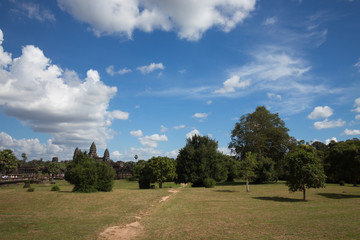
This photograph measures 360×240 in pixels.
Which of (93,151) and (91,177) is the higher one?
(93,151)

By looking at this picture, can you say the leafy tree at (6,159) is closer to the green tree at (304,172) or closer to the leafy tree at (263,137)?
the leafy tree at (263,137)

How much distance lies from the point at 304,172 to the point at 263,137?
110 ft

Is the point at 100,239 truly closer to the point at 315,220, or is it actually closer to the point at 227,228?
the point at 227,228

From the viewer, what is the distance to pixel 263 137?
57.0 m

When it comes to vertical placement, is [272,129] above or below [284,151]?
above

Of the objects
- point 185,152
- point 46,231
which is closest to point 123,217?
point 46,231

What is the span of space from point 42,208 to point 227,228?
16363 millimetres

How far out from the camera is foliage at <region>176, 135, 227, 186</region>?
1896 inches

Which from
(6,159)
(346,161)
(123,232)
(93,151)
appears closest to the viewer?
(123,232)

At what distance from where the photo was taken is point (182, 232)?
39.1 feet

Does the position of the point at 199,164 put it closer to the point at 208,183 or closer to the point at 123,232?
the point at 208,183

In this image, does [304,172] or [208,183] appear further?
[208,183]

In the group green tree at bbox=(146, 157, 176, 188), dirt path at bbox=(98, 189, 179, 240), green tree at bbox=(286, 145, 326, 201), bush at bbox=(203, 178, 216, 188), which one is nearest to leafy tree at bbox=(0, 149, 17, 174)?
green tree at bbox=(146, 157, 176, 188)

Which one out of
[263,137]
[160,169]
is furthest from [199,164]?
[263,137]
